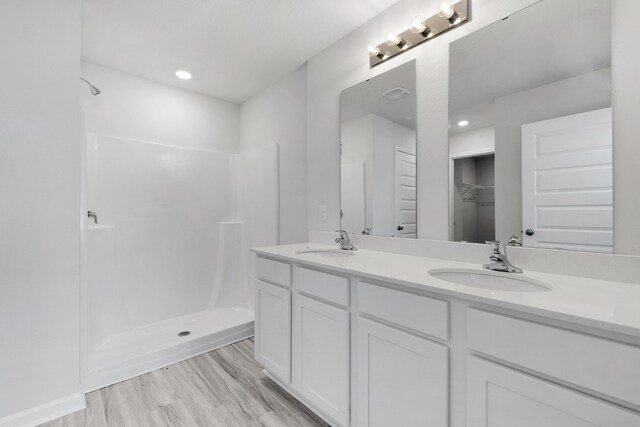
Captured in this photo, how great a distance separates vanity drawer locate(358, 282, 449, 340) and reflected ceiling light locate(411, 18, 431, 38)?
4.69 ft

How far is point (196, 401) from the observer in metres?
1.71

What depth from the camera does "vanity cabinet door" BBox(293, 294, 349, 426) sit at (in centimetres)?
132

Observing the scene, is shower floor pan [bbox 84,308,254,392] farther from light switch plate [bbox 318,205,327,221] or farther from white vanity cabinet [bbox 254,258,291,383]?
light switch plate [bbox 318,205,327,221]

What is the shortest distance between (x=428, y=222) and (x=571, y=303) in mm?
829

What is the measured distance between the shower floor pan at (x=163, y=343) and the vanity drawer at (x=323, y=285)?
1311 mm

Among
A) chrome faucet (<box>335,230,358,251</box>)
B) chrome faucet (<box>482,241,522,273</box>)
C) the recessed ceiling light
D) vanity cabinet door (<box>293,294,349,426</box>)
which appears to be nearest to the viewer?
chrome faucet (<box>482,241,522,273</box>)

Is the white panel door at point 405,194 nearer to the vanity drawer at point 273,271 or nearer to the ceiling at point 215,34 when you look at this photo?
the vanity drawer at point 273,271

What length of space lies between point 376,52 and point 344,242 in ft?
4.20

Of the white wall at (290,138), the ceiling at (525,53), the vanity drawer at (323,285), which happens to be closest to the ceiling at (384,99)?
the ceiling at (525,53)

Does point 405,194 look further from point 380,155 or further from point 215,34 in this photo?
point 215,34

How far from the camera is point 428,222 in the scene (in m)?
1.60

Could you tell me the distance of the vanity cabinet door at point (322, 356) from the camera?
132cm

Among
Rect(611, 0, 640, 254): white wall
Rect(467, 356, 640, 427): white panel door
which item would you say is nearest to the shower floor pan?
Rect(467, 356, 640, 427): white panel door

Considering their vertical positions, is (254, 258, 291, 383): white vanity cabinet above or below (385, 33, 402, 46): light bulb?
below
